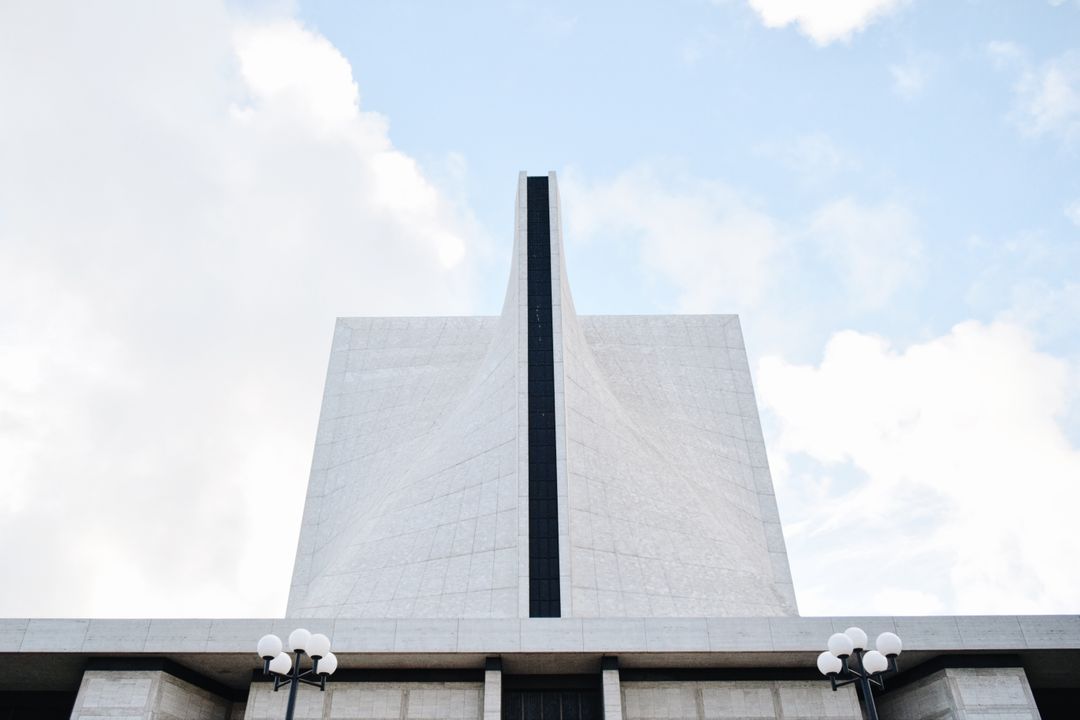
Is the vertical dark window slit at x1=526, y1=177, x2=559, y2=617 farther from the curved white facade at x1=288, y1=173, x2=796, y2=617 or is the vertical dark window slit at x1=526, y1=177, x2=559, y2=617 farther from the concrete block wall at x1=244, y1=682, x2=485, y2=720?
the concrete block wall at x1=244, y1=682, x2=485, y2=720

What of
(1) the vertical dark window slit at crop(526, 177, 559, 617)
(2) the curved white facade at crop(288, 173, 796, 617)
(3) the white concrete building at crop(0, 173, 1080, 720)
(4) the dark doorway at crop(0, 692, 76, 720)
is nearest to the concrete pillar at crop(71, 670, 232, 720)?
(3) the white concrete building at crop(0, 173, 1080, 720)

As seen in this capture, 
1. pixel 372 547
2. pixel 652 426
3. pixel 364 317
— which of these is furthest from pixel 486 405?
pixel 364 317

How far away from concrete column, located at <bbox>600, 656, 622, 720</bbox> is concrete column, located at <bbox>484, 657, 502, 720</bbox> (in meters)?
1.77

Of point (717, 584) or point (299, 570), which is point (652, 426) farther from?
point (299, 570)

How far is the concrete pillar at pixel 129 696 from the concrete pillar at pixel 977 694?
13.1m

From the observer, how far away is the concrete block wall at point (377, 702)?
594 inches

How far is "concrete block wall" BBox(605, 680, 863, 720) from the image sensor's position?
49.4 ft

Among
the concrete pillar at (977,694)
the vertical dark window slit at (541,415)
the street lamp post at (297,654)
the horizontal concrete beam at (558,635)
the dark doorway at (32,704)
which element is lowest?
the street lamp post at (297,654)

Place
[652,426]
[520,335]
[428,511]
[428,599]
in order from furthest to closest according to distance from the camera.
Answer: [652,426], [520,335], [428,511], [428,599]

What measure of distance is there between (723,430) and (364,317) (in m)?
15.5

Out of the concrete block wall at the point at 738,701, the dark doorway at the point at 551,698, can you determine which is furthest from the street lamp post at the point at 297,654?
the concrete block wall at the point at 738,701

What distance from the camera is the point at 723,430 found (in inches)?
1258

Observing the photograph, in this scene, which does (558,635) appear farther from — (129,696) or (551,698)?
(129,696)

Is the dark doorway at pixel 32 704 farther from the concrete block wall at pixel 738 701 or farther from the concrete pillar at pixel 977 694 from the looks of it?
the concrete pillar at pixel 977 694
